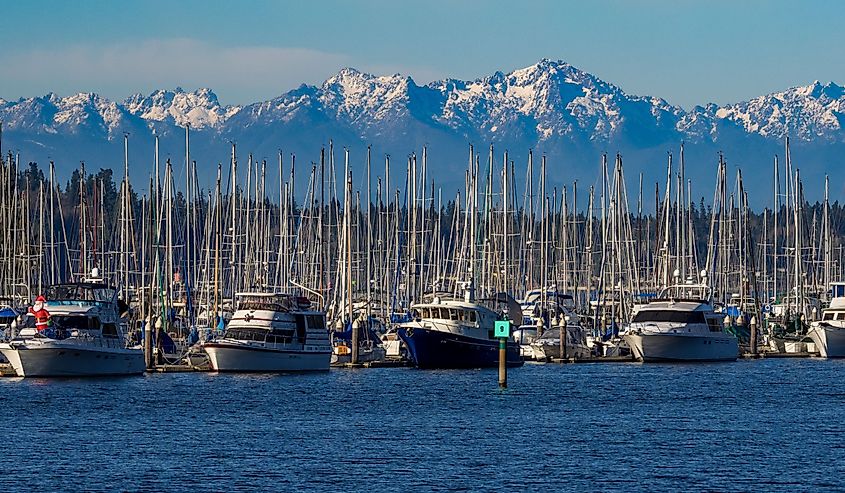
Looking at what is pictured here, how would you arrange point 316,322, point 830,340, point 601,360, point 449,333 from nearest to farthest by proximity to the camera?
point 316,322, point 449,333, point 601,360, point 830,340

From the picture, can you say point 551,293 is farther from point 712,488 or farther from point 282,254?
point 712,488

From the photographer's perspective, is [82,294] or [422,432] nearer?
[422,432]

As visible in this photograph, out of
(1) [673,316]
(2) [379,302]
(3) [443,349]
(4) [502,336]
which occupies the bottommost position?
(3) [443,349]

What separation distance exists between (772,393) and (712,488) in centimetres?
3523

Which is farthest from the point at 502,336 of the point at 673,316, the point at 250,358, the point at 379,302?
the point at 379,302

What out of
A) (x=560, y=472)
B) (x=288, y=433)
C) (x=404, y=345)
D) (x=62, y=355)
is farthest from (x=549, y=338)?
(x=560, y=472)

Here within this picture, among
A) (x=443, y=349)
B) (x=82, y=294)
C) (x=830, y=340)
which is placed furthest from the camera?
(x=830, y=340)

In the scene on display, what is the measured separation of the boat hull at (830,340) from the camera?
116 meters

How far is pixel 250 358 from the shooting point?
90.4 metres

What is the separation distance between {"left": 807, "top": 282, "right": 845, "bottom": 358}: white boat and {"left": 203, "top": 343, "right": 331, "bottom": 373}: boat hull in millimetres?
40927

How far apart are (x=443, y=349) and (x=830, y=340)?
106 ft

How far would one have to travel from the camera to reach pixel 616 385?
90375mm

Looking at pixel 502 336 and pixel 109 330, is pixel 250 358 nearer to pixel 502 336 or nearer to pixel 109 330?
pixel 109 330

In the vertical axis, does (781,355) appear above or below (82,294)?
below
